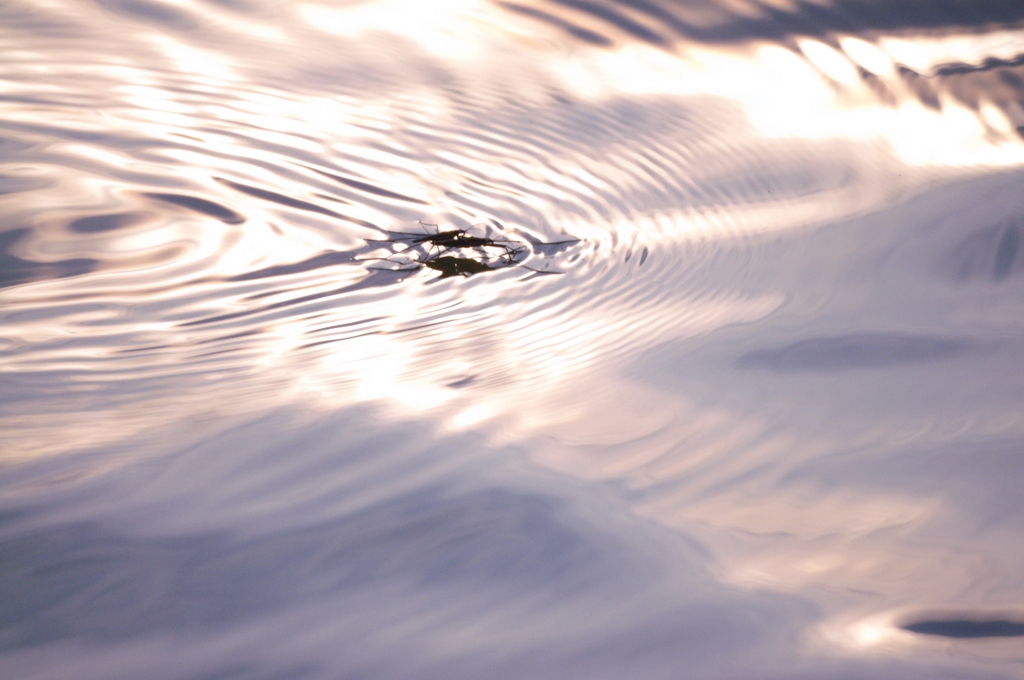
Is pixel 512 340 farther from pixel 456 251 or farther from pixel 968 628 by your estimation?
pixel 968 628

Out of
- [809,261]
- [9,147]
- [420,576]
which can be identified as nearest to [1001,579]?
[420,576]

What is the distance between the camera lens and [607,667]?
1.57 feet

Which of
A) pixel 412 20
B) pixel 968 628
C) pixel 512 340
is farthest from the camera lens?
pixel 412 20

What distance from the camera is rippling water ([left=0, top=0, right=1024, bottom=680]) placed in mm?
521

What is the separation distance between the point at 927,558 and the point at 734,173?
77 cm

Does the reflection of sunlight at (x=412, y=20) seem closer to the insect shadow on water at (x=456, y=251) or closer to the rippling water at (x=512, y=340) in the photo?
the rippling water at (x=512, y=340)

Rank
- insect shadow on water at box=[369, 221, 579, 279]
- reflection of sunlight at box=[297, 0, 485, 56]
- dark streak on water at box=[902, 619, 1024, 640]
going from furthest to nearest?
reflection of sunlight at box=[297, 0, 485, 56]
insect shadow on water at box=[369, 221, 579, 279]
dark streak on water at box=[902, 619, 1024, 640]

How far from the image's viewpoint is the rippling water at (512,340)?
0.52m

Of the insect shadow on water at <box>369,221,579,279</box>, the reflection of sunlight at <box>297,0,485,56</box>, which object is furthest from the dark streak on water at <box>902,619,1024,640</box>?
the reflection of sunlight at <box>297,0,485,56</box>

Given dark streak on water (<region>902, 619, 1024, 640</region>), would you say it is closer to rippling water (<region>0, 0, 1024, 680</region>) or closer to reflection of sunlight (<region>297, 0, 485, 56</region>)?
rippling water (<region>0, 0, 1024, 680</region>)

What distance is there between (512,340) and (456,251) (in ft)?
0.76

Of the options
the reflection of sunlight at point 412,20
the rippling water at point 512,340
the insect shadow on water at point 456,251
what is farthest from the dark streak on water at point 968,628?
the reflection of sunlight at point 412,20

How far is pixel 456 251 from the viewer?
107cm

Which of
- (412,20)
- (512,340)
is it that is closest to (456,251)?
(512,340)
